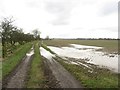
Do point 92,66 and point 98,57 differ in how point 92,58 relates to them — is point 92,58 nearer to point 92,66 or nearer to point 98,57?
point 98,57

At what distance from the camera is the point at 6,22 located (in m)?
57.4

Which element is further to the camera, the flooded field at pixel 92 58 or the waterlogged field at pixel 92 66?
the flooded field at pixel 92 58

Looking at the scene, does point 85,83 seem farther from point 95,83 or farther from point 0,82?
point 0,82

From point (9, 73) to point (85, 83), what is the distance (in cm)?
930

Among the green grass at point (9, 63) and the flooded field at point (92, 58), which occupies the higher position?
the green grass at point (9, 63)

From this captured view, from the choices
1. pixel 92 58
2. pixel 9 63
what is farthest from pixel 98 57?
pixel 9 63

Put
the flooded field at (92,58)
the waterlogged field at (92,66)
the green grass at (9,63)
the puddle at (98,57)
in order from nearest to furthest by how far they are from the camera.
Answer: the waterlogged field at (92,66) → the green grass at (9,63) → the flooded field at (92,58) → the puddle at (98,57)

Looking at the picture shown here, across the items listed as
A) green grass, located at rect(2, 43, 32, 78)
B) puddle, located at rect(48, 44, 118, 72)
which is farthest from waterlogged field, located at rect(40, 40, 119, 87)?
green grass, located at rect(2, 43, 32, 78)

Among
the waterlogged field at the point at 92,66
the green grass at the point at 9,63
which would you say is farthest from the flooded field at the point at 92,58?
the green grass at the point at 9,63

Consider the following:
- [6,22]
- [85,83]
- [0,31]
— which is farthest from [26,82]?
[6,22]

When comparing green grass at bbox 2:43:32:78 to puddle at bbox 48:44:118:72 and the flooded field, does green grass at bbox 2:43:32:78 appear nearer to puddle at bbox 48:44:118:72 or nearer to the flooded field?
the flooded field

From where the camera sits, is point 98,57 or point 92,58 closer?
point 92,58

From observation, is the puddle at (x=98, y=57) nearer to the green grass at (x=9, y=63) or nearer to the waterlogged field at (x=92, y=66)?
the waterlogged field at (x=92, y=66)

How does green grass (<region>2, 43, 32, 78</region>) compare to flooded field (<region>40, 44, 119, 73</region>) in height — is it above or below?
above
